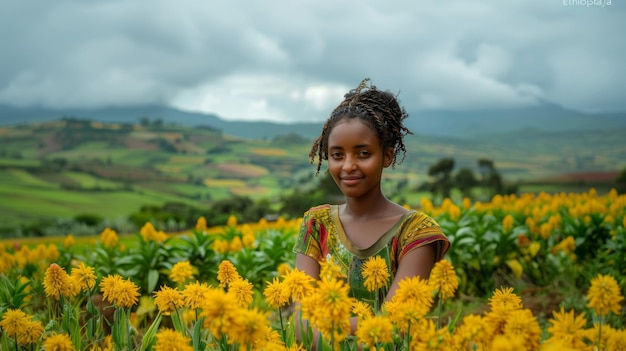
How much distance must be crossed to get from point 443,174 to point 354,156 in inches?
636

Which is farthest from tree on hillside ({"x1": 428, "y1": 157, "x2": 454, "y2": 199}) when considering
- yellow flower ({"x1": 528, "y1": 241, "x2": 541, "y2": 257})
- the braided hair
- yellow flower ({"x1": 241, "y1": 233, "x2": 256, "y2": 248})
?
the braided hair

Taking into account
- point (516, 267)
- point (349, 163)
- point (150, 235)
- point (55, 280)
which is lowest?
point (516, 267)

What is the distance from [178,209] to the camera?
630 inches

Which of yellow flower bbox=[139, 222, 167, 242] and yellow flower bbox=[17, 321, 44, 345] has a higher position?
yellow flower bbox=[17, 321, 44, 345]

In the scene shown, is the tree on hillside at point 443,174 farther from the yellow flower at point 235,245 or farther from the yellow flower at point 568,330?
the yellow flower at point 568,330

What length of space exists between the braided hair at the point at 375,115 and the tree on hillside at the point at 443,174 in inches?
603

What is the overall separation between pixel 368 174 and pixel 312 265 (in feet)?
1.91

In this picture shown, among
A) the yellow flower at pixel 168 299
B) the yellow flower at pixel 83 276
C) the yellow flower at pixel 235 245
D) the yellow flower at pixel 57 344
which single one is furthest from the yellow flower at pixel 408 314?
the yellow flower at pixel 235 245

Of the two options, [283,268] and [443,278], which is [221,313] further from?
[283,268]

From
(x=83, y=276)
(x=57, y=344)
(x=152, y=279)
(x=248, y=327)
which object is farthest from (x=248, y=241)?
(x=248, y=327)

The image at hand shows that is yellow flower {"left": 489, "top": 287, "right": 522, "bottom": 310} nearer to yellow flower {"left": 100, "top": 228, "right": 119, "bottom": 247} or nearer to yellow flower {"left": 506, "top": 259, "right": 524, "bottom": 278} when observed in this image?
yellow flower {"left": 100, "top": 228, "right": 119, "bottom": 247}

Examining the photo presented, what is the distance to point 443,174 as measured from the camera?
1869cm

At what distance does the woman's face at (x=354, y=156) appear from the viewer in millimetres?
2986

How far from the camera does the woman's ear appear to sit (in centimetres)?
320
